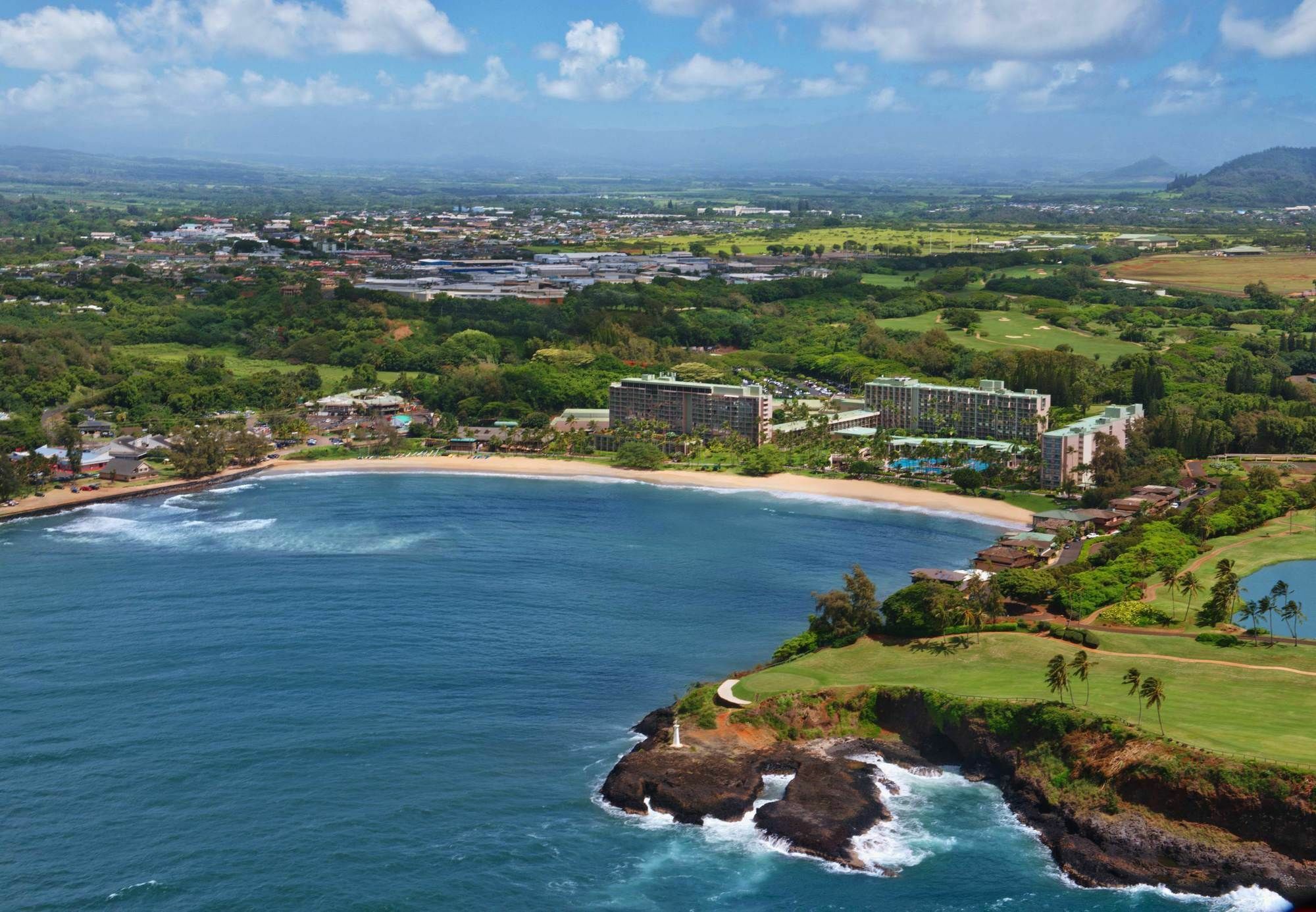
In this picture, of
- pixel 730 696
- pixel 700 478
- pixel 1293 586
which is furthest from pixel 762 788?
pixel 700 478

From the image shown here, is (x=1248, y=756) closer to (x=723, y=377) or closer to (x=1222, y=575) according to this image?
(x=1222, y=575)

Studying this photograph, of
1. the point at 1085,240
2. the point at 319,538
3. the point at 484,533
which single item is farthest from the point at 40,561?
the point at 1085,240

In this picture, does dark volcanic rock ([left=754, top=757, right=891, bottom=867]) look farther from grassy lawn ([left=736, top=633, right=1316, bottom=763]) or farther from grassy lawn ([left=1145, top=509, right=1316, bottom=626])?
grassy lawn ([left=1145, top=509, right=1316, bottom=626])

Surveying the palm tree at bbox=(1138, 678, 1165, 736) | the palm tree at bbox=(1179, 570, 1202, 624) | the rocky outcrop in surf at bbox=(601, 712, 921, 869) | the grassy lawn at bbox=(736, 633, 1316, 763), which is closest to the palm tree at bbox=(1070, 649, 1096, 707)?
the grassy lawn at bbox=(736, 633, 1316, 763)

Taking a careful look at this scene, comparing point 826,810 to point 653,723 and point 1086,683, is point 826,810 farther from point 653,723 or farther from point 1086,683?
point 1086,683

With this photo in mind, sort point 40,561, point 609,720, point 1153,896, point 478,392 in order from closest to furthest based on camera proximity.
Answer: point 1153,896 < point 609,720 < point 40,561 < point 478,392

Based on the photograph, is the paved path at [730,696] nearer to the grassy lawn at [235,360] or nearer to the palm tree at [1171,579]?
the palm tree at [1171,579]
